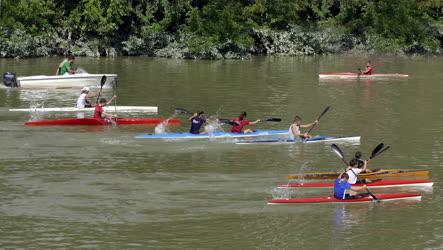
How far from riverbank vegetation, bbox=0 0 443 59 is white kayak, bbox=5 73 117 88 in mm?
15953

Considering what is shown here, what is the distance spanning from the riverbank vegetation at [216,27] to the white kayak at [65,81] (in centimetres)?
1595

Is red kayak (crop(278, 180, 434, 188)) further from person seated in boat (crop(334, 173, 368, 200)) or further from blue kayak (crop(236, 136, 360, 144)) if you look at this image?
blue kayak (crop(236, 136, 360, 144))

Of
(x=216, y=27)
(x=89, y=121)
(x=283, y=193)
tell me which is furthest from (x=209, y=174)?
(x=216, y=27)

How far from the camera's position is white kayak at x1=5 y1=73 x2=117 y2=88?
4556 centimetres

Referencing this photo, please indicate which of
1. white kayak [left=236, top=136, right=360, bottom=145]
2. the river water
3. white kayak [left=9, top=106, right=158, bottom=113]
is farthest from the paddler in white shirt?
white kayak [left=236, top=136, right=360, bottom=145]

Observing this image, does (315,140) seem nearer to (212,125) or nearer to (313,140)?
(313,140)

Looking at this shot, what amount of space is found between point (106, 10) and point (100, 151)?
35.4m

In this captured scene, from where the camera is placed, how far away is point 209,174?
26.8 meters

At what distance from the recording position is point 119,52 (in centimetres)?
6500

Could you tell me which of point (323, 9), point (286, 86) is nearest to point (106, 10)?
point (323, 9)

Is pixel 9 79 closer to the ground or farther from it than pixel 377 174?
farther from it

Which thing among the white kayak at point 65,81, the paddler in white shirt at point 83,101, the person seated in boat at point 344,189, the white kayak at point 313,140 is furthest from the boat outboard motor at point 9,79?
the person seated in boat at point 344,189

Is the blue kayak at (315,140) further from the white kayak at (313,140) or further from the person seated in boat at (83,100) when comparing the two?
the person seated in boat at (83,100)

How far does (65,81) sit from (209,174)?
66.7ft
